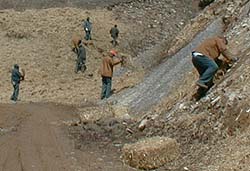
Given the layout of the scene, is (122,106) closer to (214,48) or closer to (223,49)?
(214,48)

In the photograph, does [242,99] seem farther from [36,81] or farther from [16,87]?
[36,81]

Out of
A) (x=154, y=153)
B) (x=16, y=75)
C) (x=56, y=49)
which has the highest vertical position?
(x=154, y=153)

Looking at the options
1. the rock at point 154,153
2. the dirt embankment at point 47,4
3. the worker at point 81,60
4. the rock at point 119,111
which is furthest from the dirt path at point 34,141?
the dirt embankment at point 47,4

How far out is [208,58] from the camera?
41.2ft

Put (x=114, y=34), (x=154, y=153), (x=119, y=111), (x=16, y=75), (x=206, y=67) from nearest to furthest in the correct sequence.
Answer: (x=154, y=153)
(x=206, y=67)
(x=119, y=111)
(x=16, y=75)
(x=114, y=34)

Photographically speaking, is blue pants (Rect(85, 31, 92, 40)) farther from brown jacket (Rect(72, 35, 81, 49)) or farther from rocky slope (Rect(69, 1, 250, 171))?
rocky slope (Rect(69, 1, 250, 171))

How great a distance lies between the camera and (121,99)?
17.3 meters

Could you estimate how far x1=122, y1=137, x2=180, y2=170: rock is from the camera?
10.2 meters

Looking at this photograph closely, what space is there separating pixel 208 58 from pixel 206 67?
0.21 meters

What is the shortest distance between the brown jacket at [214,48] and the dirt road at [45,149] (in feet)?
9.53

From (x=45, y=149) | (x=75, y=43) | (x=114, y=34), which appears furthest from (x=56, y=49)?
(x=45, y=149)

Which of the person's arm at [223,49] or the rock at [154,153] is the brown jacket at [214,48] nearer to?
the person's arm at [223,49]

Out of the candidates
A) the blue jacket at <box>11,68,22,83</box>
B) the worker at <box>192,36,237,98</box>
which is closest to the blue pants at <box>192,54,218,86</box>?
the worker at <box>192,36,237,98</box>

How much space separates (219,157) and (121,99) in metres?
8.05
